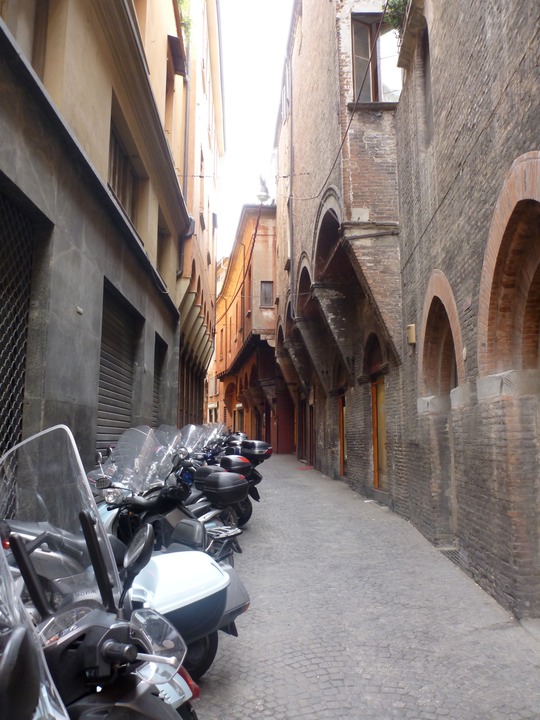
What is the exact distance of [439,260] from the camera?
6.96 m

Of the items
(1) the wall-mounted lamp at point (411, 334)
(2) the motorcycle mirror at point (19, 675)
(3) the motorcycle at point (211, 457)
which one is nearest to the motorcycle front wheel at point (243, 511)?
(3) the motorcycle at point (211, 457)

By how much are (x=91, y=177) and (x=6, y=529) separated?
15.9ft

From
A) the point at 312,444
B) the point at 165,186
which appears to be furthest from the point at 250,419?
the point at 165,186

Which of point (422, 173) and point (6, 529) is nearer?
point (6, 529)

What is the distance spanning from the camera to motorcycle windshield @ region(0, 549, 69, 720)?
128 centimetres

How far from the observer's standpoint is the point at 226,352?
135 ft

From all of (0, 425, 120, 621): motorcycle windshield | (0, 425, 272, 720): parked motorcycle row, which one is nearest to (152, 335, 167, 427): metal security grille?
(0, 425, 272, 720): parked motorcycle row

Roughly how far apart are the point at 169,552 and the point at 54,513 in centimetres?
152

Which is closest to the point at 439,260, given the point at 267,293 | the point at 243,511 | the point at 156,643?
the point at 243,511

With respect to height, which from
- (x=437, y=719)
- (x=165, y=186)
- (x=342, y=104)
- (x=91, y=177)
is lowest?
(x=437, y=719)

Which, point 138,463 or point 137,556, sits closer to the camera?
point 137,556

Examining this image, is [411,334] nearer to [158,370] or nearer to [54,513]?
[158,370]

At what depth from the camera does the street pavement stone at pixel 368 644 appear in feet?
11.1

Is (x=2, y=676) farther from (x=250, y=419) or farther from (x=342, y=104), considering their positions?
(x=250, y=419)
